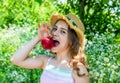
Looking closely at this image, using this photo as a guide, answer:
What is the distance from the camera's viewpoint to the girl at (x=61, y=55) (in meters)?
3.14

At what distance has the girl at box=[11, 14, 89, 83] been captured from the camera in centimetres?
314

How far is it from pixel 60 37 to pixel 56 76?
285mm

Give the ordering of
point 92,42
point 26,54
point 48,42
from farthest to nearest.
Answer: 1. point 92,42
2. point 26,54
3. point 48,42

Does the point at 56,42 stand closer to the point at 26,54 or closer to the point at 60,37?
the point at 60,37

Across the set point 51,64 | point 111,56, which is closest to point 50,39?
point 51,64

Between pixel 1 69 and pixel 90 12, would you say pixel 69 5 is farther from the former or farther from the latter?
pixel 1 69

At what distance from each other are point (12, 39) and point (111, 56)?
2088 millimetres

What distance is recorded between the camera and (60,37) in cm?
314

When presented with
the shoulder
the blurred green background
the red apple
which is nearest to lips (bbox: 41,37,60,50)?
the red apple

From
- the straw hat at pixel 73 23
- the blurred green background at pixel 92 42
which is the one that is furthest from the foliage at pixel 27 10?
the straw hat at pixel 73 23

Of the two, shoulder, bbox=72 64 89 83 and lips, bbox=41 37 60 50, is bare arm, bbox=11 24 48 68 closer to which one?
lips, bbox=41 37 60 50

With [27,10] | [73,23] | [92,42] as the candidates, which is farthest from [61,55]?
[27,10]

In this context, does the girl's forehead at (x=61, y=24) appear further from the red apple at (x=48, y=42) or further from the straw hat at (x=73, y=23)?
the red apple at (x=48, y=42)

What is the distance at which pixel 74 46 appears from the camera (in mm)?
3209
